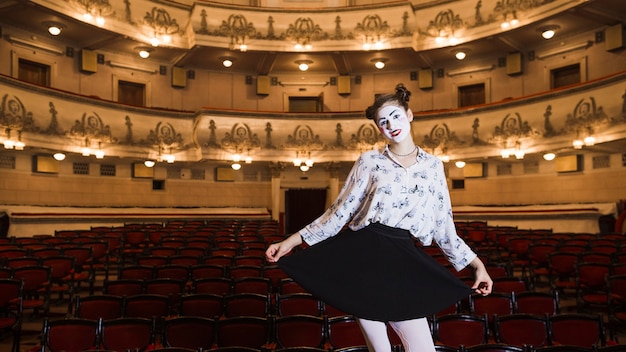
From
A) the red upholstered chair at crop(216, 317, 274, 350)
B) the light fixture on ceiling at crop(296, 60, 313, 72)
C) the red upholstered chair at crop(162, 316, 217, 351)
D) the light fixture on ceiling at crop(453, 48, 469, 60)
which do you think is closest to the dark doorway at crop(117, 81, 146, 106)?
the light fixture on ceiling at crop(296, 60, 313, 72)

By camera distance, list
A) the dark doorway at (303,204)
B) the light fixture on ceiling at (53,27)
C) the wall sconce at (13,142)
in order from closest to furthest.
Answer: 1. the wall sconce at (13,142)
2. the light fixture on ceiling at (53,27)
3. the dark doorway at (303,204)

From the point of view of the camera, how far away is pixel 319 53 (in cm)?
2014

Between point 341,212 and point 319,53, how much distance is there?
18.6 metres

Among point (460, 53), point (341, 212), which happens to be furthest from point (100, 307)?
point (460, 53)

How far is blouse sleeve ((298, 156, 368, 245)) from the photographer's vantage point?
7.64 feet

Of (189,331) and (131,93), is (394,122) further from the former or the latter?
(131,93)

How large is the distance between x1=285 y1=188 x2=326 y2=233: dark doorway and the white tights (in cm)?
1859

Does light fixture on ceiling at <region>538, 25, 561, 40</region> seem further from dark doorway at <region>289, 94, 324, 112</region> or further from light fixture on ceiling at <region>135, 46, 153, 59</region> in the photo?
light fixture on ceiling at <region>135, 46, 153, 59</region>

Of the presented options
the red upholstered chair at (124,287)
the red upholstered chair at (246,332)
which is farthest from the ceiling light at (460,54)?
the red upholstered chair at (246,332)

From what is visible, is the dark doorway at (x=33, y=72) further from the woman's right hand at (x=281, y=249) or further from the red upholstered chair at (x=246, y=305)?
the woman's right hand at (x=281, y=249)

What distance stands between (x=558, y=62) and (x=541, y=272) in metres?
12.6

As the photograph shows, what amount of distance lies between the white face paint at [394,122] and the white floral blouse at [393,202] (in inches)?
3.8

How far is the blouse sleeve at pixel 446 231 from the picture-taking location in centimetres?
243

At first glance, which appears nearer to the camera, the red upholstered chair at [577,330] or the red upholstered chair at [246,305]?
the red upholstered chair at [577,330]
